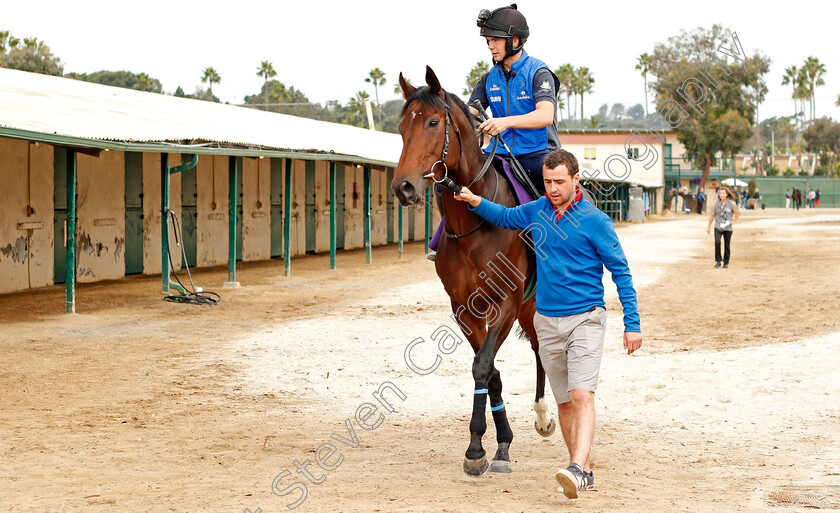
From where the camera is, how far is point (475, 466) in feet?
16.0

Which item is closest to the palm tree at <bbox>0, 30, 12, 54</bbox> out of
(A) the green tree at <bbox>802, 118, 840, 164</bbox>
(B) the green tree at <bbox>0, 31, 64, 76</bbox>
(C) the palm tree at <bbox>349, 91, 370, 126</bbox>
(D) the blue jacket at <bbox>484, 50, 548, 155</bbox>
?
(B) the green tree at <bbox>0, 31, 64, 76</bbox>

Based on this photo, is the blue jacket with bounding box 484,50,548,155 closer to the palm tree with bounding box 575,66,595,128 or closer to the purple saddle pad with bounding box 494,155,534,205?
the purple saddle pad with bounding box 494,155,534,205

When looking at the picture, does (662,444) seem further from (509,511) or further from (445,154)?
(445,154)

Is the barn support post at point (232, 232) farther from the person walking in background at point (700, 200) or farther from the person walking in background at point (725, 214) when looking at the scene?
the person walking in background at point (700, 200)

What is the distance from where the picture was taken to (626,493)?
15.0 ft

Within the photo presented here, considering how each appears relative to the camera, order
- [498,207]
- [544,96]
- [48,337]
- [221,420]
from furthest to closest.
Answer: [48,337] < [221,420] < [544,96] < [498,207]

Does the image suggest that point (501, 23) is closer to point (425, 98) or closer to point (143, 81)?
point (425, 98)

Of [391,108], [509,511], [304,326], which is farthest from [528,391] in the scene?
Result: [391,108]

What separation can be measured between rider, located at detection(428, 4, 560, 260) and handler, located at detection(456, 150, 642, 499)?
921 millimetres

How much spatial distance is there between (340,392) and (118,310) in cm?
627

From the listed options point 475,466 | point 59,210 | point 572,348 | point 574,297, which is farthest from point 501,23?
point 59,210

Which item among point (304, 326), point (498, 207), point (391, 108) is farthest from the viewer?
point (391, 108)

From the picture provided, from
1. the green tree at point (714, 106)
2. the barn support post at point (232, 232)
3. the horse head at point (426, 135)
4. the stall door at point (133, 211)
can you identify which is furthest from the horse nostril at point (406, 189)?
the green tree at point (714, 106)

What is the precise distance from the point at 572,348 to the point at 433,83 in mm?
1804
